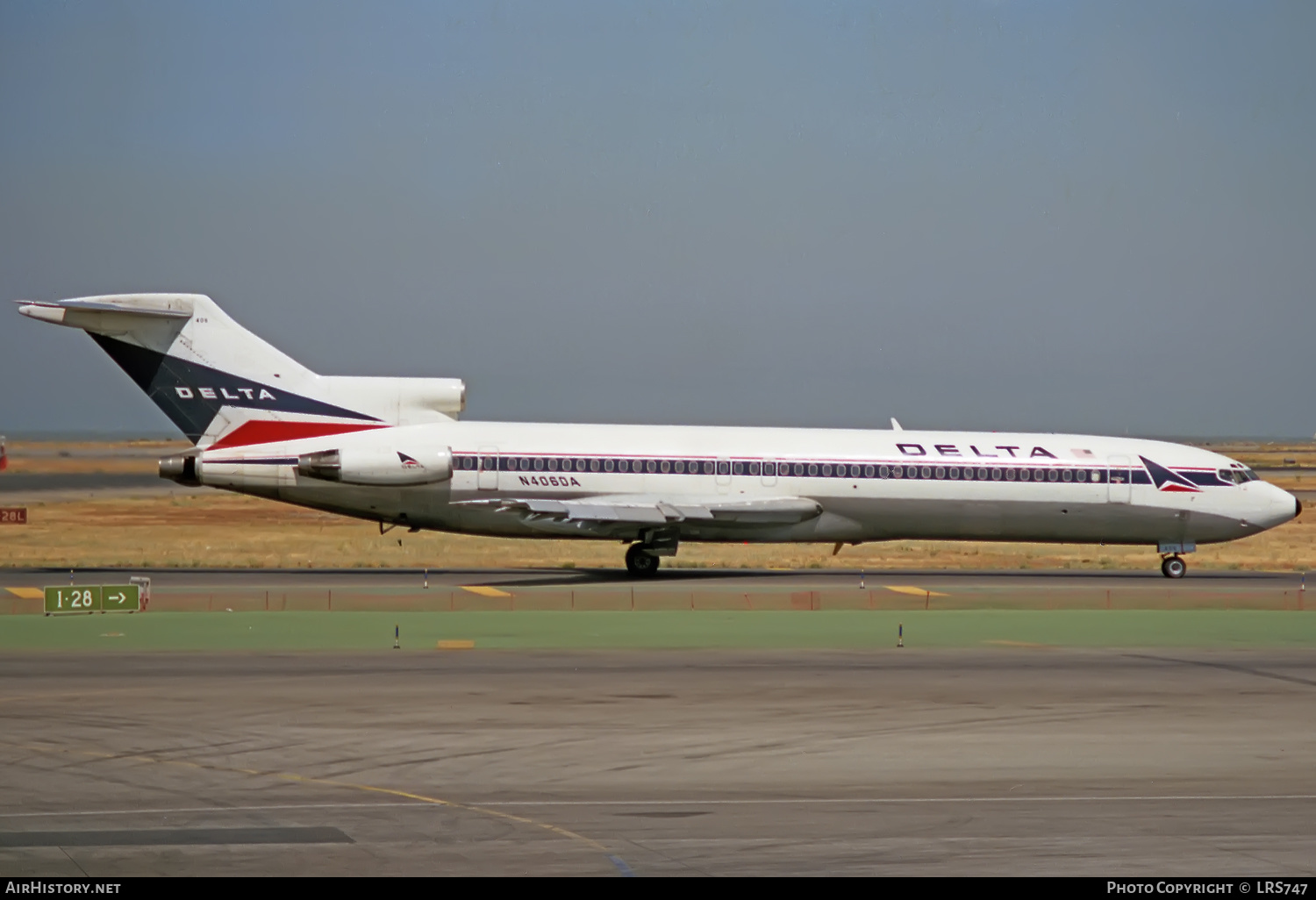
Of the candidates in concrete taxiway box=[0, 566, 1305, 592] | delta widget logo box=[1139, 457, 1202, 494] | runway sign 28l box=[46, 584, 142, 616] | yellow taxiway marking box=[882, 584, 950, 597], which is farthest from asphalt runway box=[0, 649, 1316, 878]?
delta widget logo box=[1139, 457, 1202, 494]

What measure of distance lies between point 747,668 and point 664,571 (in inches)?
730

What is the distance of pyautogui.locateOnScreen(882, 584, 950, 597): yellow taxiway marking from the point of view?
31.5 metres

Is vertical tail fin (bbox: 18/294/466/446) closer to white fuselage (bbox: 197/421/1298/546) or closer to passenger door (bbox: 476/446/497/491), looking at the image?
white fuselage (bbox: 197/421/1298/546)

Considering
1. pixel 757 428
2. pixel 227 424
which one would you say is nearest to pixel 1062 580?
pixel 757 428

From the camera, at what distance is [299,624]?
27.1 metres

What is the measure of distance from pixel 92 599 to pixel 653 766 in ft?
54.9

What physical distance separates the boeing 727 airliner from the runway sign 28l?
8.62 m

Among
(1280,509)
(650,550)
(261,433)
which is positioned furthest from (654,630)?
(1280,509)

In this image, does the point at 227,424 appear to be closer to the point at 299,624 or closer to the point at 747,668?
the point at 299,624

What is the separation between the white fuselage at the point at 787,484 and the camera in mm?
37438

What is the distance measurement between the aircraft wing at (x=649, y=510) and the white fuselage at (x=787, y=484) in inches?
2.3

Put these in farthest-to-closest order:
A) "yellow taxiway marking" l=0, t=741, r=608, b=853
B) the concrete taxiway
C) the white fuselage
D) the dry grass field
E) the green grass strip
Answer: the dry grass field
the white fuselage
the concrete taxiway
the green grass strip
"yellow taxiway marking" l=0, t=741, r=608, b=853

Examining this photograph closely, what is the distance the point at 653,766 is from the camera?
14914mm

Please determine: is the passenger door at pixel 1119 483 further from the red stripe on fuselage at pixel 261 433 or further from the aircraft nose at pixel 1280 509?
the red stripe on fuselage at pixel 261 433
